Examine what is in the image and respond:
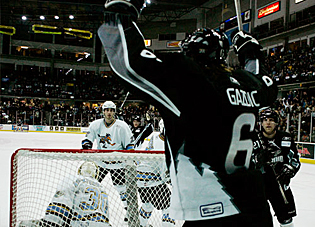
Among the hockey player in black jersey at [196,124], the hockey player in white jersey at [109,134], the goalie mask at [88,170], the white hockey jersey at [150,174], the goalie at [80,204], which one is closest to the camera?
the hockey player in black jersey at [196,124]

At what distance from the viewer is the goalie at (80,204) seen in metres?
1.78

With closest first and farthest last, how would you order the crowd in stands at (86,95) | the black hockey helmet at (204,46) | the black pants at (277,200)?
the black hockey helmet at (204,46) < the black pants at (277,200) < the crowd in stands at (86,95)

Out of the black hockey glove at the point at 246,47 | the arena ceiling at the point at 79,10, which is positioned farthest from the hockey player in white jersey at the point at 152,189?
the arena ceiling at the point at 79,10

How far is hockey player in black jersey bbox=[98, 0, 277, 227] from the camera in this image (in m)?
0.91

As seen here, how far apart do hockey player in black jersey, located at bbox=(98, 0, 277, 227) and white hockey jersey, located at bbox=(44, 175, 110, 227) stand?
3.43ft

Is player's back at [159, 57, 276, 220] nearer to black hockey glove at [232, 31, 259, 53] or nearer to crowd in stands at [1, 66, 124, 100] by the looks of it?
black hockey glove at [232, 31, 259, 53]

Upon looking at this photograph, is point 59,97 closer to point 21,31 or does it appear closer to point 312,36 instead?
point 21,31

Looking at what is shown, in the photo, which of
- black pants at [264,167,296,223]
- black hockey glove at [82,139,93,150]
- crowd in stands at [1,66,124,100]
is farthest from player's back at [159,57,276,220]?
crowd in stands at [1,66,124,100]

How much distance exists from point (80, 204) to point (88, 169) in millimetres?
308

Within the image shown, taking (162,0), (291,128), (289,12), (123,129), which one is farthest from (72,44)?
(123,129)

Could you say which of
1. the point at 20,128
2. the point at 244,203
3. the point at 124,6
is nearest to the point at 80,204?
the point at 244,203

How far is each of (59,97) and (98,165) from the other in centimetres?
2336

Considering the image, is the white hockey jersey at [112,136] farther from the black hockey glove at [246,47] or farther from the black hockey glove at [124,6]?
the black hockey glove at [124,6]

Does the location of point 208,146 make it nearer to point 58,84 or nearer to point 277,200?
point 277,200
